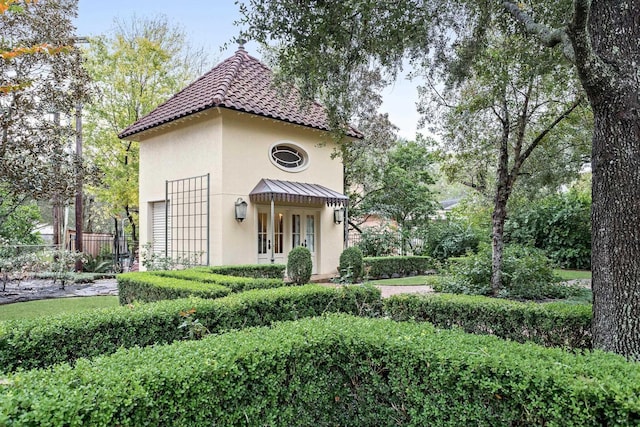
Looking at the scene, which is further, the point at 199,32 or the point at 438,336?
the point at 199,32

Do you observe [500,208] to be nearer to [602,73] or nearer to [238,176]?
[602,73]

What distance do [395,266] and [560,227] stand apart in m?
7.68

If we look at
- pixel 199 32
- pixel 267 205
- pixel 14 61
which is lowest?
pixel 267 205

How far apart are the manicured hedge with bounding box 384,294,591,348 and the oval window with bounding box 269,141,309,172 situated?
27.3ft

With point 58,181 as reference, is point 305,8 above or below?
above

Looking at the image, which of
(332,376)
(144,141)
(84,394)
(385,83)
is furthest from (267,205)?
(84,394)

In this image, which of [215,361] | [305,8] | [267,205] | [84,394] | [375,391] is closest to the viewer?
[84,394]

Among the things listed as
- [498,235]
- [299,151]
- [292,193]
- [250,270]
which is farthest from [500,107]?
[299,151]

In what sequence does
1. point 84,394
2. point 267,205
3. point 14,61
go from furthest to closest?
1. point 267,205
2. point 14,61
3. point 84,394

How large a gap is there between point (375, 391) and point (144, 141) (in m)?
14.0

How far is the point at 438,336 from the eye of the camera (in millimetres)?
3619

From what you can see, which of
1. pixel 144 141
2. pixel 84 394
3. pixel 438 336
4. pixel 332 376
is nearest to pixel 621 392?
pixel 438 336

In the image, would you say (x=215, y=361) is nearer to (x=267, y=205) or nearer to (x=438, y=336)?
(x=438, y=336)

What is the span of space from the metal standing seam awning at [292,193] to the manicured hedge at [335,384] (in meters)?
8.31
